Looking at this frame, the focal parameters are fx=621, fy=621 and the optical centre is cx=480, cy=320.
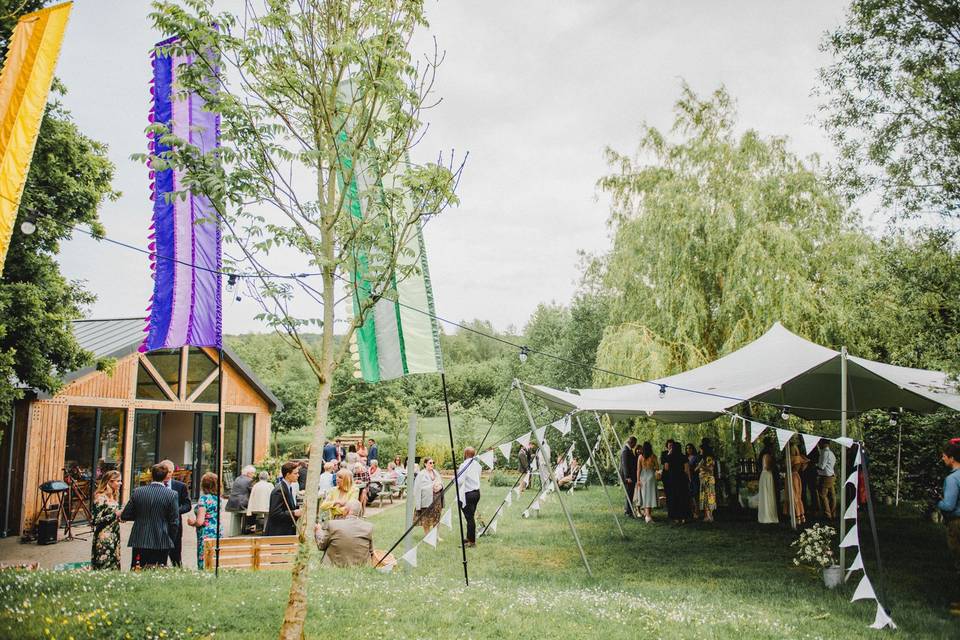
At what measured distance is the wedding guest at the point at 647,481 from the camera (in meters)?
13.1

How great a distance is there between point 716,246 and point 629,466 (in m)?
5.28

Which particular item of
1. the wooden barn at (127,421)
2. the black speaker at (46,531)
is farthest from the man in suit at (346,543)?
the black speaker at (46,531)

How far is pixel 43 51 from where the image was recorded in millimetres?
5254

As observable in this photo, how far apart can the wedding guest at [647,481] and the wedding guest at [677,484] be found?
1.00ft

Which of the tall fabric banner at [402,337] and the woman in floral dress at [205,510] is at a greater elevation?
the tall fabric banner at [402,337]

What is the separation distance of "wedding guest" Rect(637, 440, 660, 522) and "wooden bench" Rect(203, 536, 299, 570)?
807cm

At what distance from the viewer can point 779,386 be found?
8.04 m

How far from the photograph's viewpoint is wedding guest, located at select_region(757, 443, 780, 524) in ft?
39.6

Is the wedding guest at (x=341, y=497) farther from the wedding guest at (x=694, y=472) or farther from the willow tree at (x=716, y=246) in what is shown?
the wedding guest at (x=694, y=472)

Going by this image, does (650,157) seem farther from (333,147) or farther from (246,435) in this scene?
(246,435)

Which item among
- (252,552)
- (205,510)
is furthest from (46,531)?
(252,552)

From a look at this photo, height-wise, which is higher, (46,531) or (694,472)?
(694,472)

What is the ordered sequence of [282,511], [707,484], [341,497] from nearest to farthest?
[341,497]
[282,511]
[707,484]

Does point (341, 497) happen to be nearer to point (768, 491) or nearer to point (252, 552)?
point (252, 552)
